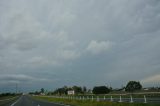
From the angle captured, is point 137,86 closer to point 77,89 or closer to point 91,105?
point 77,89

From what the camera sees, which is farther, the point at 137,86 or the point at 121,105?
the point at 137,86

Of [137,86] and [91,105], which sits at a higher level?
[137,86]

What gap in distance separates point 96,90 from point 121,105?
81624 mm

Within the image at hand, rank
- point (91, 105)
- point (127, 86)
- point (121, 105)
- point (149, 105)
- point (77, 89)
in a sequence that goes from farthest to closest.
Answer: point (77, 89), point (127, 86), point (91, 105), point (121, 105), point (149, 105)

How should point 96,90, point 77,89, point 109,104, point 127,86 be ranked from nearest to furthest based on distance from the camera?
point 109,104 < point 127,86 < point 96,90 < point 77,89

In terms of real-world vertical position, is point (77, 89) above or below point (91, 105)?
above

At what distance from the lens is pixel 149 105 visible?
24.1m

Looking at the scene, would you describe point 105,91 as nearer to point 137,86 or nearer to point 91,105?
point 137,86

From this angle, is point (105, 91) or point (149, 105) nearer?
point (149, 105)

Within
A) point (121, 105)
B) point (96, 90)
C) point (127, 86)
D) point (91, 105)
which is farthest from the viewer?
point (96, 90)

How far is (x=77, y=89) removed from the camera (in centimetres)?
14750

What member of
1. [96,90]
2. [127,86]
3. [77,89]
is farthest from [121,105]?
[77,89]

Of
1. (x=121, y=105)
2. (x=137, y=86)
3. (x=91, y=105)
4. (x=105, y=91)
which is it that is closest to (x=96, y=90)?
(x=105, y=91)

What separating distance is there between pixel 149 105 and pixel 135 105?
67.8 inches
